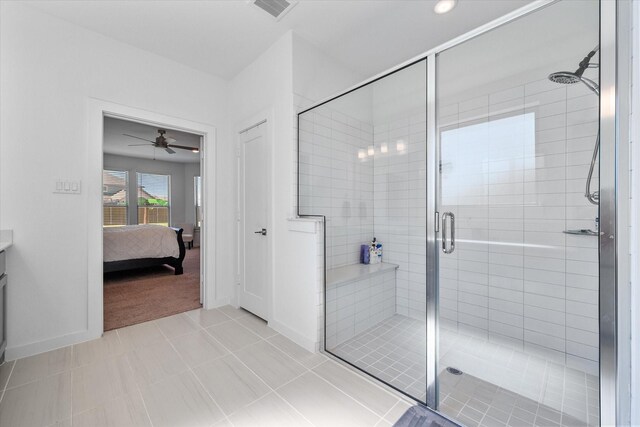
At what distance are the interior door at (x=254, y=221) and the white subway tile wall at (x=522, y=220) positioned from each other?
172 cm

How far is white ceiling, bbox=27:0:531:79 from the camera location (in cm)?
210

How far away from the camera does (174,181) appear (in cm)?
805

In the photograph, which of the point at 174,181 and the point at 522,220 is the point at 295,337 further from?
the point at 174,181

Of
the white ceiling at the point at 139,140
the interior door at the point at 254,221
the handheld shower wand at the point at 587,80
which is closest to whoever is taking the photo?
the handheld shower wand at the point at 587,80

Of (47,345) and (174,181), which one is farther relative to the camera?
(174,181)

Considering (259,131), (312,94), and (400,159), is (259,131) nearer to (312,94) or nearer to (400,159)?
(312,94)

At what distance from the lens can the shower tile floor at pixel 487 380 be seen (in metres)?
1.45

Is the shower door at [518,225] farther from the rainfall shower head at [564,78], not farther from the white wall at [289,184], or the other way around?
the white wall at [289,184]

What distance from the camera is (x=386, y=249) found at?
2.73 metres

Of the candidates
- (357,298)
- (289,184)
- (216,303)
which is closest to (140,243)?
(216,303)

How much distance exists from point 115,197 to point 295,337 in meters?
7.25

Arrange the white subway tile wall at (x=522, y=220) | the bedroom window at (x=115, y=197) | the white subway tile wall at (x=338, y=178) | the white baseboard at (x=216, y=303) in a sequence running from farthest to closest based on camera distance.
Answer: the bedroom window at (x=115, y=197) → the white baseboard at (x=216, y=303) → the white subway tile wall at (x=338, y=178) → the white subway tile wall at (x=522, y=220)

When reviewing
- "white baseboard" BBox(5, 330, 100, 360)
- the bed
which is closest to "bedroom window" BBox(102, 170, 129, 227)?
the bed

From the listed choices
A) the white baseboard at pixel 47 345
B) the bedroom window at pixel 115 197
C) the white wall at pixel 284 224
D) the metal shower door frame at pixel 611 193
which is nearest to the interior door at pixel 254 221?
the white wall at pixel 284 224
